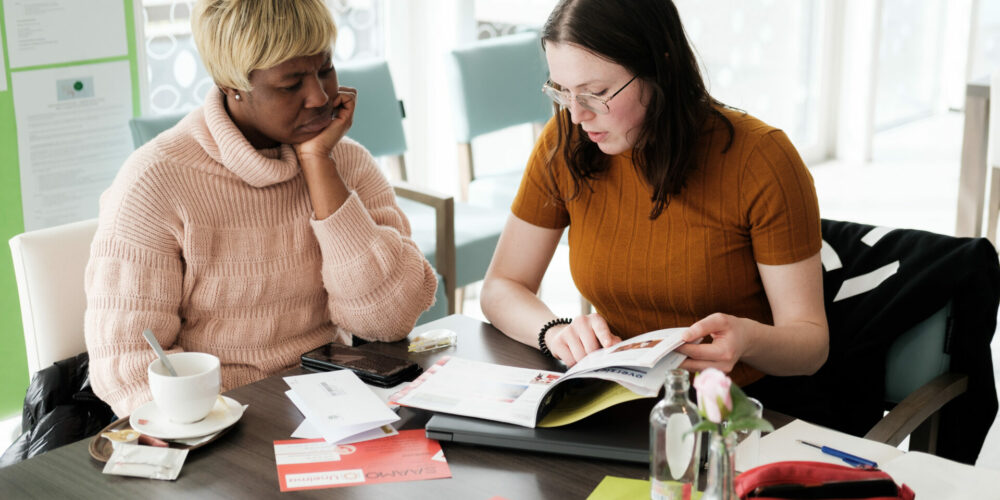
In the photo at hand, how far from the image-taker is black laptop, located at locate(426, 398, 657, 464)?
1.23 m

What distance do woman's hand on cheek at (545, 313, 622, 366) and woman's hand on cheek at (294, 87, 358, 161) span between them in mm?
552

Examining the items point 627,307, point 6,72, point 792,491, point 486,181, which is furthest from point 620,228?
point 486,181

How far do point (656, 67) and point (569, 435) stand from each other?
61 cm

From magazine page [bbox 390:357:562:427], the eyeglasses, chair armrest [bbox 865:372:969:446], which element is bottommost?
chair armrest [bbox 865:372:969:446]

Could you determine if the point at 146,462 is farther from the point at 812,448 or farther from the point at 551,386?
the point at 812,448

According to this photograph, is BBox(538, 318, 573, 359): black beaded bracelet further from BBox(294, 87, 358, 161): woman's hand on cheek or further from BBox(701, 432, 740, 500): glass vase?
BBox(701, 432, 740, 500): glass vase

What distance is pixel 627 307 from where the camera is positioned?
1707mm

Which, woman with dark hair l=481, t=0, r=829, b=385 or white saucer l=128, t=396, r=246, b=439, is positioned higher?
woman with dark hair l=481, t=0, r=829, b=385

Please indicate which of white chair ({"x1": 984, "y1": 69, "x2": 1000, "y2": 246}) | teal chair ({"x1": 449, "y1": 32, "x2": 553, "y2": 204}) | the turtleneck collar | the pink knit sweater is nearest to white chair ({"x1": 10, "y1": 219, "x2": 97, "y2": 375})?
the pink knit sweater

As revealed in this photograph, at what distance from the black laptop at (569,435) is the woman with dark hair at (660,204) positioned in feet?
0.56

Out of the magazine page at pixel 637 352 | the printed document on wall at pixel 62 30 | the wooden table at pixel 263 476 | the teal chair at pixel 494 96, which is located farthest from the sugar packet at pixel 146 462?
the teal chair at pixel 494 96

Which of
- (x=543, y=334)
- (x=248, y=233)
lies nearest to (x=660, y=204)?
(x=543, y=334)

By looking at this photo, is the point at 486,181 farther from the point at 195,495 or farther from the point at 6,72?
the point at 195,495

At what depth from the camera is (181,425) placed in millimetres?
1288
